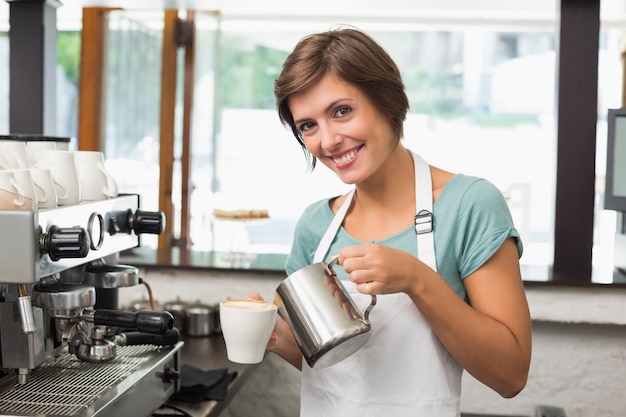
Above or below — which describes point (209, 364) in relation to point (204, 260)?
below

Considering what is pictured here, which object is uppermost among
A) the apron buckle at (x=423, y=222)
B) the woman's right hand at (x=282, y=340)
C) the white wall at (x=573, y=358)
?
the apron buckle at (x=423, y=222)

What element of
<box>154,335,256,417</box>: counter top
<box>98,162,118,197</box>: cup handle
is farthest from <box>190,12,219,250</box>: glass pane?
<box>98,162,118,197</box>: cup handle

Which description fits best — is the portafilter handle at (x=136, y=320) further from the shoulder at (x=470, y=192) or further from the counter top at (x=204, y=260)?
the counter top at (x=204, y=260)

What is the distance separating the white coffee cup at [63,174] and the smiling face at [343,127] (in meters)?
0.39

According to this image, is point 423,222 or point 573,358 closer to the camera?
point 423,222

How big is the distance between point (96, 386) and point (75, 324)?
0.12m

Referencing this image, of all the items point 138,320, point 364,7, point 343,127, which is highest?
point 364,7

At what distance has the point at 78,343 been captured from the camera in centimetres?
150

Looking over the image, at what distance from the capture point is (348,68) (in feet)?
4.21

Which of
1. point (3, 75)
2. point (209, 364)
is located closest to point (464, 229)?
point (209, 364)

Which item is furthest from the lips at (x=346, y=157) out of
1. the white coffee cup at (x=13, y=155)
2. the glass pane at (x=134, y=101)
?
the glass pane at (x=134, y=101)

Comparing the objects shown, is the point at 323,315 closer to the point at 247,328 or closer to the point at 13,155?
the point at 247,328

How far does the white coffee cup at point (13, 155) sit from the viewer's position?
1375mm

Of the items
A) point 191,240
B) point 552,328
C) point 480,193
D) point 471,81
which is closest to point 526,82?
point 471,81
